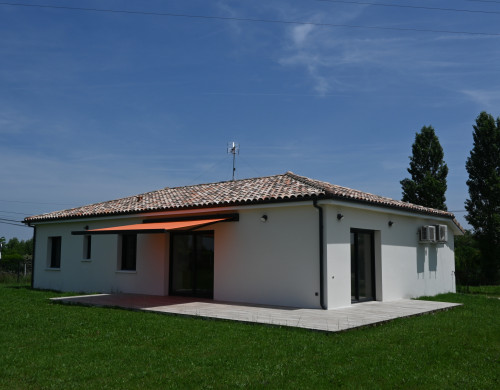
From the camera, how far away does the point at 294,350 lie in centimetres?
1009

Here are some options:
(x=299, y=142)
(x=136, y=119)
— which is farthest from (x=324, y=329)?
(x=136, y=119)

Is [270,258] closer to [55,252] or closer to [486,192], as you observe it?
[55,252]

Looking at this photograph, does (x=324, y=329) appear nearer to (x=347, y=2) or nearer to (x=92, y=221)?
(x=347, y=2)

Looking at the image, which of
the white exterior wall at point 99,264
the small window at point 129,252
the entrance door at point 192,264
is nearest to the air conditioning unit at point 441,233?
the entrance door at point 192,264

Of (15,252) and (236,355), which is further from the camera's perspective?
(15,252)

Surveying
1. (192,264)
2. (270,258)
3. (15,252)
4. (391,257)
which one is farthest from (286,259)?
(15,252)

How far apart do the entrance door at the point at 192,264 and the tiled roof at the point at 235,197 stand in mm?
1502

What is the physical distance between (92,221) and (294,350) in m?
18.8

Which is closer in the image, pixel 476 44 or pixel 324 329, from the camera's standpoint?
pixel 324 329

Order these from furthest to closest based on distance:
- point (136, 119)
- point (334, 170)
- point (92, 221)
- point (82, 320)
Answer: point (334, 170), point (92, 221), point (136, 119), point (82, 320)

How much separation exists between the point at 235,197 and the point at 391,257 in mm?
7594

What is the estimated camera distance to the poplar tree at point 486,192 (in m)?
38.8

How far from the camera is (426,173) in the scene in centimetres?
4125

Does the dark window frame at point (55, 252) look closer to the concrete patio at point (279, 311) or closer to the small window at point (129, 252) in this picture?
the small window at point (129, 252)
